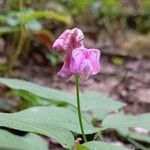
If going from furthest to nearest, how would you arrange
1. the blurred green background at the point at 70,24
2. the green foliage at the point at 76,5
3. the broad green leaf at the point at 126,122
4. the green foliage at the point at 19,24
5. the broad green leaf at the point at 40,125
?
the green foliage at the point at 76,5, the blurred green background at the point at 70,24, the green foliage at the point at 19,24, the broad green leaf at the point at 126,122, the broad green leaf at the point at 40,125

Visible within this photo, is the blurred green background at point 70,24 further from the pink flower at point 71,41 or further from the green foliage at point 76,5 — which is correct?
the pink flower at point 71,41

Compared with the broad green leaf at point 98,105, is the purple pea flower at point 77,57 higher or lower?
higher

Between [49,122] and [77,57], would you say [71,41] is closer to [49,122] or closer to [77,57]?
[77,57]

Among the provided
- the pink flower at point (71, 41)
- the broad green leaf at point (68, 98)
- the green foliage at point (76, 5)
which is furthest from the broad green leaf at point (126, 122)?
the green foliage at point (76, 5)

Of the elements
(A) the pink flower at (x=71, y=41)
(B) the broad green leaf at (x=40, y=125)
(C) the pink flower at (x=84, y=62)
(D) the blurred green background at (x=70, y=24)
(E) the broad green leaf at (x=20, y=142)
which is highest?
(A) the pink flower at (x=71, y=41)

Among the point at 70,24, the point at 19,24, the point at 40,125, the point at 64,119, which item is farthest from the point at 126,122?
the point at 70,24

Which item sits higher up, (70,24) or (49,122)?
(49,122)
